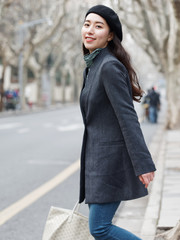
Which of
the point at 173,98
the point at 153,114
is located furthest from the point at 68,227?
the point at 153,114

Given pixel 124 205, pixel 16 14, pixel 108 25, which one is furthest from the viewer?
pixel 16 14

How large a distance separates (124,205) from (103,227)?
3.76 meters

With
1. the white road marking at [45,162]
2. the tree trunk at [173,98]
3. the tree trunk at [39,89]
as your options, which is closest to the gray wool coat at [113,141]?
the white road marking at [45,162]

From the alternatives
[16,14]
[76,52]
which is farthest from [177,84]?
[76,52]

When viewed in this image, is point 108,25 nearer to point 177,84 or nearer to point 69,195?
point 69,195

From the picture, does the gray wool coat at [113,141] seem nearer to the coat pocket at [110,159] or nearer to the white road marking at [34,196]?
the coat pocket at [110,159]

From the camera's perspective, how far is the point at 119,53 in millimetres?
3000

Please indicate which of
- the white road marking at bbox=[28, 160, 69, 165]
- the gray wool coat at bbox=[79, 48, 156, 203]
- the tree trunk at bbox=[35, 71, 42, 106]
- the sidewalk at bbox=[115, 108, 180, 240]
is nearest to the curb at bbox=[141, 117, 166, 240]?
the sidewalk at bbox=[115, 108, 180, 240]

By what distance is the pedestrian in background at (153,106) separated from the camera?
24.2m

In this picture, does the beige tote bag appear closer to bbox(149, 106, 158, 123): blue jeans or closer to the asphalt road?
the asphalt road

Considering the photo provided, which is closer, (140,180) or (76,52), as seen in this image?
(140,180)

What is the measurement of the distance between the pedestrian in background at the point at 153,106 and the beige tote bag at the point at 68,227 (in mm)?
21383

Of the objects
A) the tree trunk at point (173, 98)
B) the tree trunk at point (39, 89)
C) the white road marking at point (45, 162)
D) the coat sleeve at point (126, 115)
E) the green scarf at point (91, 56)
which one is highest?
the green scarf at point (91, 56)

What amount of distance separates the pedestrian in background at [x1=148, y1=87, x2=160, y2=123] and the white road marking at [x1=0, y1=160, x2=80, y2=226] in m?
15.2
